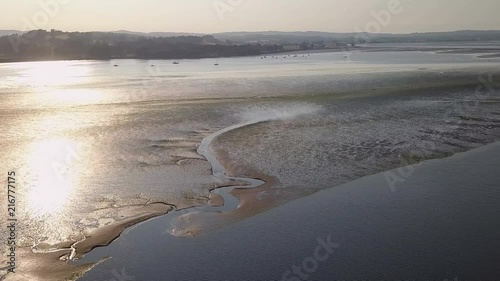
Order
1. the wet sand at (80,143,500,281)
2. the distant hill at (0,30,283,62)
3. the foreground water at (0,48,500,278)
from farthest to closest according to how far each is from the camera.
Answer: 1. the distant hill at (0,30,283,62)
2. the foreground water at (0,48,500,278)
3. the wet sand at (80,143,500,281)

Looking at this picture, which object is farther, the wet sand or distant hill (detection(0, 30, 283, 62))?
distant hill (detection(0, 30, 283, 62))

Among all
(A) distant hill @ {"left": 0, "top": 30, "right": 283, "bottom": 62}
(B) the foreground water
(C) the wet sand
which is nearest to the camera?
(C) the wet sand

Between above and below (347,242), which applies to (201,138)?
above

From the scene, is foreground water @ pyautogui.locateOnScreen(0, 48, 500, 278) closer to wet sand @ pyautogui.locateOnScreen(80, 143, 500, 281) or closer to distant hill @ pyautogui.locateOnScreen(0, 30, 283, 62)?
wet sand @ pyautogui.locateOnScreen(80, 143, 500, 281)

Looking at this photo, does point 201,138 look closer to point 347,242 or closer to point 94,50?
point 347,242

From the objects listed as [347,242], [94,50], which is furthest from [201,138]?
[94,50]

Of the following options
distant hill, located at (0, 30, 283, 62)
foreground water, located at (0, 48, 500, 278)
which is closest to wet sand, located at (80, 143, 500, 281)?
foreground water, located at (0, 48, 500, 278)

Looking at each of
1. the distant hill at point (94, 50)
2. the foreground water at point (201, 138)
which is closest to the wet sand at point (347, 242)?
the foreground water at point (201, 138)

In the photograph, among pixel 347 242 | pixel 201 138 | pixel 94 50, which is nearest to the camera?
pixel 347 242

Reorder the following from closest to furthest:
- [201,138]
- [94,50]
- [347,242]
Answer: [347,242] → [201,138] → [94,50]

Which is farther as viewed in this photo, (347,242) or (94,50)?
(94,50)
